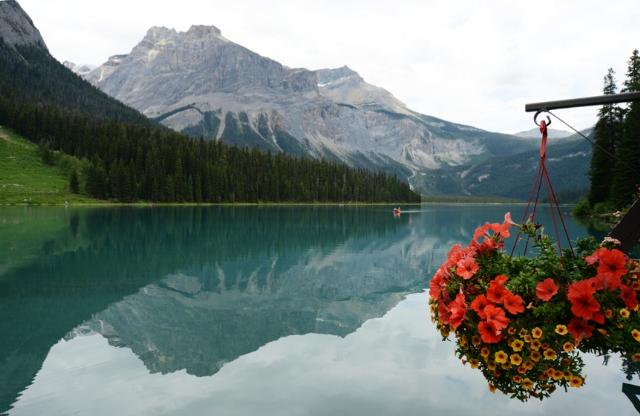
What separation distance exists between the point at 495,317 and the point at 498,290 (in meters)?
0.31

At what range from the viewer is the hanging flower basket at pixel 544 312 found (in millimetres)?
4676

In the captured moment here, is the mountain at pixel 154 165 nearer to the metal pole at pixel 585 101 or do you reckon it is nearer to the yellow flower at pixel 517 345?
the metal pole at pixel 585 101

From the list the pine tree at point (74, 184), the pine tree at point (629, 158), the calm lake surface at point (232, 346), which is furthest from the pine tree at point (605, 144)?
the pine tree at point (74, 184)

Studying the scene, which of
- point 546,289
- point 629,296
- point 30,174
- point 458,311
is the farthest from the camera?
point 30,174

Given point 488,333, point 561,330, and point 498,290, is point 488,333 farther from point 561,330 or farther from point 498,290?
point 561,330

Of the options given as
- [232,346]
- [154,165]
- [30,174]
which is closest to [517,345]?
[232,346]

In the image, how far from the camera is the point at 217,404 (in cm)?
820

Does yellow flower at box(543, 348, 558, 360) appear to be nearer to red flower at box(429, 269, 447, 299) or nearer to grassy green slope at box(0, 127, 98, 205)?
red flower at box(429, 269, 447, 299)

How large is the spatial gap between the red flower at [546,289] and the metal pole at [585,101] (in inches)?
97.6

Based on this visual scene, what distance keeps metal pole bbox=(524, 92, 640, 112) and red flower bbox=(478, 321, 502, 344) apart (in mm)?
3064

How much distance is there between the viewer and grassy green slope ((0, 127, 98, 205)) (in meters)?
107

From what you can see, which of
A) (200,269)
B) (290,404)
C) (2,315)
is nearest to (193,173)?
(200,269)

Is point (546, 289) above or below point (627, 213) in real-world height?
below

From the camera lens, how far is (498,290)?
494 cm
